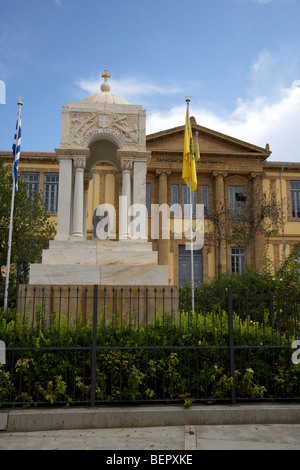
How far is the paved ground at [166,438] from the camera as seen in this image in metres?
4.98

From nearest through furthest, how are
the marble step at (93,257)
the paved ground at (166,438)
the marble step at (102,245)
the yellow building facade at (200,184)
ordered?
the paved ground at (166,438)
the marble step at (93,257)
the marble step at (102,245)
the yellow building facade at (200,184)

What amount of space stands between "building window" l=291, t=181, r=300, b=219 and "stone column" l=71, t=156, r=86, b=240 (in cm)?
2275

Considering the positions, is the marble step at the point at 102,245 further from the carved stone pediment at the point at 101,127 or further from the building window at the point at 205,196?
the building window at the point at 205,196

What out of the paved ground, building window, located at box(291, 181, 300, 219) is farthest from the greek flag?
building window, located at box(291, 181, 300, 219)

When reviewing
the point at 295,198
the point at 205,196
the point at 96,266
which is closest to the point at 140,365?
the point at 96,266

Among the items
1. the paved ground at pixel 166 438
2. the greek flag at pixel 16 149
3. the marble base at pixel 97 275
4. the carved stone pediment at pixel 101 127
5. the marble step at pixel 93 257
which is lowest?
the paved ground at pixel 166 438

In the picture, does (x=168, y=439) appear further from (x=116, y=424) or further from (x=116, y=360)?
(x=116, y=360)

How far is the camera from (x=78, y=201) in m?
9.85

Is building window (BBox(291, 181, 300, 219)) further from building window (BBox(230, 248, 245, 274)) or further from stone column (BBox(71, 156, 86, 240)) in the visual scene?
stone column (BBox(71, 156, 86, 240))

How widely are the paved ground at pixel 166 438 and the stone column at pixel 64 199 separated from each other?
4.83 m

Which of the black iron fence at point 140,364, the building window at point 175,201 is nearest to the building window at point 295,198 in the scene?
the building window at point 175,201

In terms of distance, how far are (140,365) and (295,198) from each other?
2598cm
